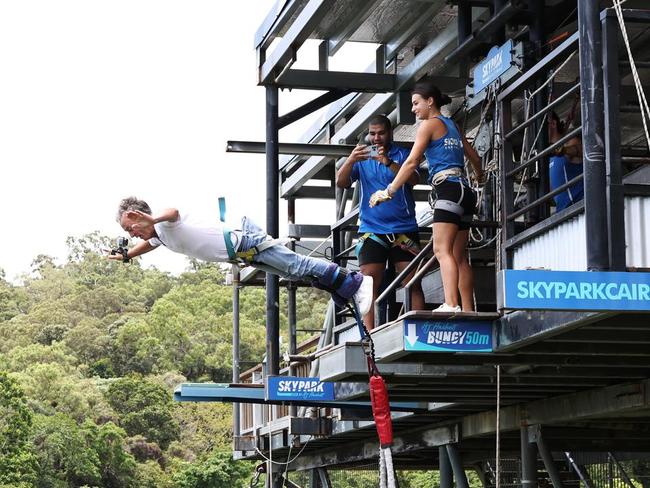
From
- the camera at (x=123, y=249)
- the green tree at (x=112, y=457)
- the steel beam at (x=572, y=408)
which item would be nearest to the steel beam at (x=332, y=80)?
the steel beam at (x=572, y=408)

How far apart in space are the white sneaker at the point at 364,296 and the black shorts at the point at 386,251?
140 cm

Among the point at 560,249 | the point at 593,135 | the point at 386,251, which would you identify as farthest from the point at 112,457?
the point at 593,135

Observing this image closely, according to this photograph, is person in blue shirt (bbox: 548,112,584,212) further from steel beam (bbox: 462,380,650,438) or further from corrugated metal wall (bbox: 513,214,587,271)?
steel beam (bbox: 462,380,650,438)

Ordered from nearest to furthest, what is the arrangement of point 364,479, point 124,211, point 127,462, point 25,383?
point 124,211, point 364,479, point 127,462, point 25,383

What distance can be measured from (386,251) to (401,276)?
0.70 metres

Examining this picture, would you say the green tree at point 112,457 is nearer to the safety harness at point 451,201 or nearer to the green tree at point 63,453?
the green tree at point 63,453

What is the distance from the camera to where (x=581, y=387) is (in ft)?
44.1

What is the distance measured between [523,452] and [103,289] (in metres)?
131

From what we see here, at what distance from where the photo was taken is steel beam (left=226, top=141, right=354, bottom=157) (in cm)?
1656

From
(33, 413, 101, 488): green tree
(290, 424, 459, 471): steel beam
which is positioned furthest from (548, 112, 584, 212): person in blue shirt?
(33, 413, 101, 488): green tree

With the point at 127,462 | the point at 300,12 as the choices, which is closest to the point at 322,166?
the point at 300,12

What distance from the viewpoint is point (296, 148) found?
55.4ft

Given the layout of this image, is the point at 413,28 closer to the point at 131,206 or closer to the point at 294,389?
the point at 294,389

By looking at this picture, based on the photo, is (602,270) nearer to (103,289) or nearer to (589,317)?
(589,317)
